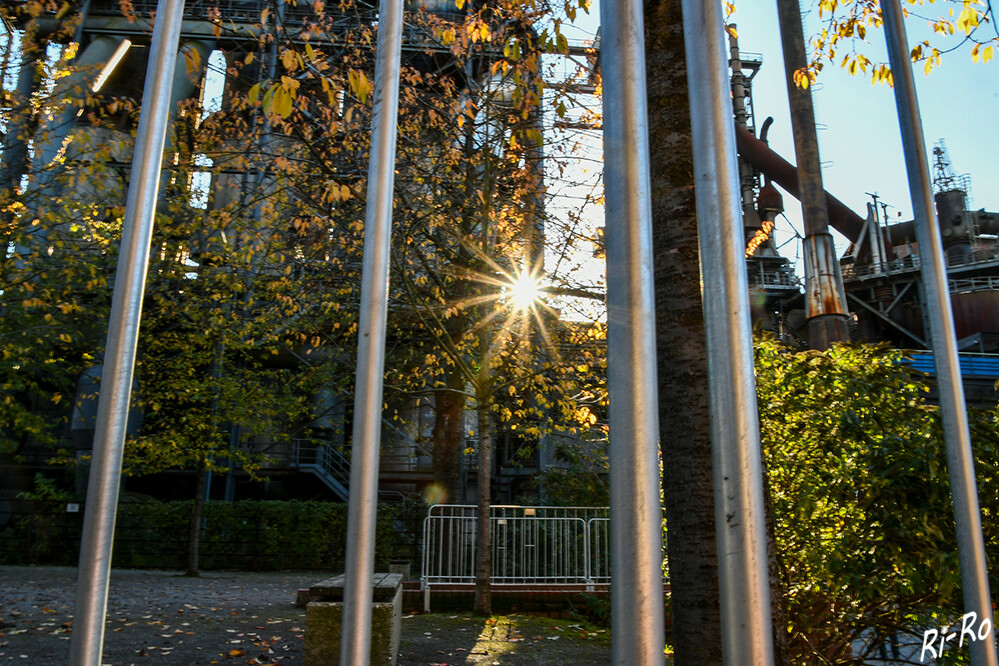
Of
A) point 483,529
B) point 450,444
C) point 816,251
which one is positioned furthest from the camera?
point 816,251

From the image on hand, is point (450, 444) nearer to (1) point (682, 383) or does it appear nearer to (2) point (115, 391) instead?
(1) point (682, 383)

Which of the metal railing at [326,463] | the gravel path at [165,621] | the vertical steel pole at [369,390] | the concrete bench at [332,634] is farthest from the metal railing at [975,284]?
the vertical steel pole at [369,390]

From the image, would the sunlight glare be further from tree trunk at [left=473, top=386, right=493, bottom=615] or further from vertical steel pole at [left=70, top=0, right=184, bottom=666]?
vertical steel pole at [left=70, top=0, right=184, bottom=666]

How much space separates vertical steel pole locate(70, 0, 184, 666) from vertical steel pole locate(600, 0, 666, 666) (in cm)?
124

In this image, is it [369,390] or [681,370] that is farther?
[681,370]

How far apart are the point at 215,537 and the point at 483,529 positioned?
37.2ft

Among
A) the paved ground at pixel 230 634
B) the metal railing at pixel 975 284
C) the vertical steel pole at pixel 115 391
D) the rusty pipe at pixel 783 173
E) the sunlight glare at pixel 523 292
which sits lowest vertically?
the paved ground at pixel 230 634

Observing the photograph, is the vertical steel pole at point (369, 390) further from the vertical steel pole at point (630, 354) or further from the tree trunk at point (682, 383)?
the tree trunk at point (682, 383)

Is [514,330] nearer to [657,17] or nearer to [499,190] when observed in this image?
[499,190]

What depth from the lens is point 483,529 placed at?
31.9 feet

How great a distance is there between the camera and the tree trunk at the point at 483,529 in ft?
30.9

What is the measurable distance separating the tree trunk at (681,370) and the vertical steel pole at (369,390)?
149 cm

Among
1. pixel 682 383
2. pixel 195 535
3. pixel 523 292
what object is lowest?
pixel 195 535

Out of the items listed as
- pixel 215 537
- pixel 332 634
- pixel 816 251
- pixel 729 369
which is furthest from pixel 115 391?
pixel 215 537
